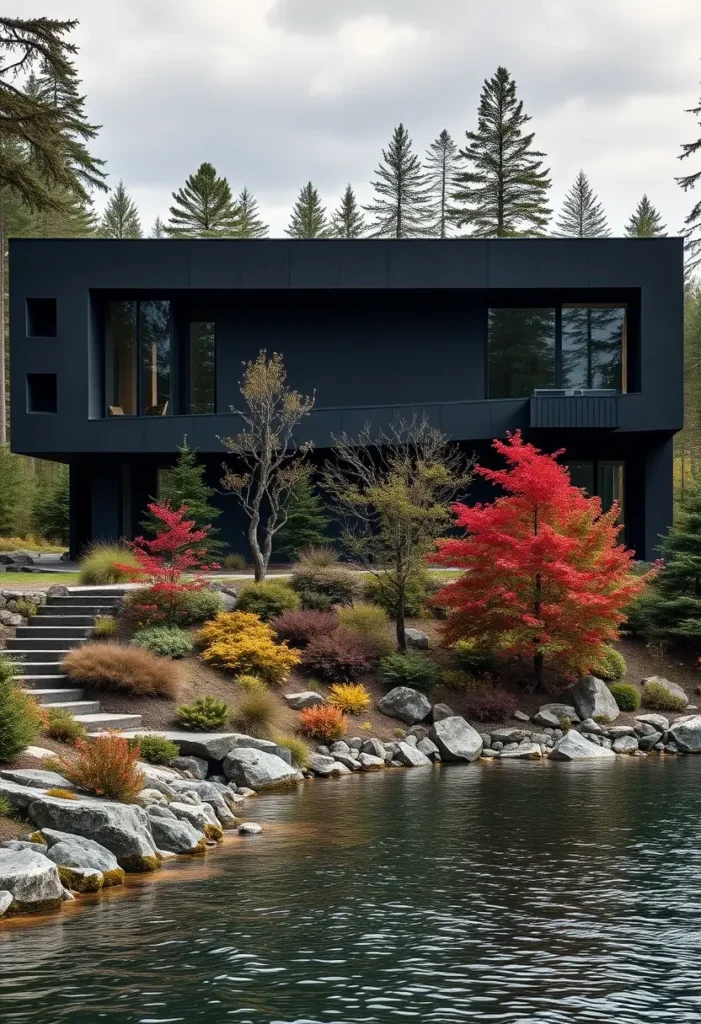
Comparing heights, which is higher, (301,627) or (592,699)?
(301,627)

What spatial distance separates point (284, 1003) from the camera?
28.3 ft

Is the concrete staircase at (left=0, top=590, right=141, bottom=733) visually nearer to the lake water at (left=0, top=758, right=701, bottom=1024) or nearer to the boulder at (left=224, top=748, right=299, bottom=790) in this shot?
the boulder at (left=224, top=748, right=299, bottom=790)

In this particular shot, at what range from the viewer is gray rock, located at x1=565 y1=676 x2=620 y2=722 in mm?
23156

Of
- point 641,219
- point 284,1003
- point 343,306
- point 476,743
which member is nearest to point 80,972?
point 284,1003

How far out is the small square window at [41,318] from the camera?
1281 inches

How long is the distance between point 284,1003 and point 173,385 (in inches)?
1060

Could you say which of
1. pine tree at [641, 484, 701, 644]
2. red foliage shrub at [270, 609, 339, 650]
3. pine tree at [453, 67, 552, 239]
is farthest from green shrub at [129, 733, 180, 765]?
pine tree at [453, 67, 552, 239]

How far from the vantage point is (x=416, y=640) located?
24609mm

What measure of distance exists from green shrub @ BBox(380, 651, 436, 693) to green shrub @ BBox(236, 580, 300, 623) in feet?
7.62

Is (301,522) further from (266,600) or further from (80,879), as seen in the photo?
(80,879)

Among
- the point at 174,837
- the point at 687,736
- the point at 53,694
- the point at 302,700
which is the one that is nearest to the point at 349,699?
the point at 302,700

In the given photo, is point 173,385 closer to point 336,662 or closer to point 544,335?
point 544,335

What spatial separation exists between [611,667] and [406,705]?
16.3 feet

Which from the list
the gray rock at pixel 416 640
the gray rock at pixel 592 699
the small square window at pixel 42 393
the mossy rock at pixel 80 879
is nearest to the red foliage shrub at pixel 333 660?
the gray rock at pixel 416 640
